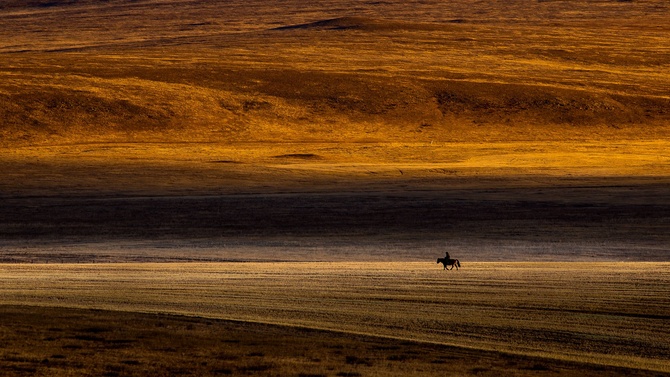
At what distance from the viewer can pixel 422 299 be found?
1324 centimetres

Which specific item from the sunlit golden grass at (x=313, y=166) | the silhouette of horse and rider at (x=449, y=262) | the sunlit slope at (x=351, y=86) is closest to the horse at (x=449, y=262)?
the silhouette of horse and rider at (x=449, y=262)

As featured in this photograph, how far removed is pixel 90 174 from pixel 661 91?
3051 cm

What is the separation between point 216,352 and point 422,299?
390 centimetres

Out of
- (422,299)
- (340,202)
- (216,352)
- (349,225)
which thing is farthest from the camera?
(340,202)

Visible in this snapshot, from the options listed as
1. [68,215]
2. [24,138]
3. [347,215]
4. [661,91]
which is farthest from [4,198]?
[661,91]

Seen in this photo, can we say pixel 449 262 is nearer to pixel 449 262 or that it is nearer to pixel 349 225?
pixel 449 262

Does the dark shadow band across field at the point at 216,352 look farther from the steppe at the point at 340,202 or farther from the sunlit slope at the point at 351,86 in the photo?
the sunlit slope at the point at 351,86

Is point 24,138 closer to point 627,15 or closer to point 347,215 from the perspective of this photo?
point 347,215

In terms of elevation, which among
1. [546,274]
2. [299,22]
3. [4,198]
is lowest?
[546,274]

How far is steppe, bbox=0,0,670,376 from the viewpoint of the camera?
10.6m

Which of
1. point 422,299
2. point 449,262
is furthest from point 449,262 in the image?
point 422,299

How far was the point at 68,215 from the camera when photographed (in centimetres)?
2544

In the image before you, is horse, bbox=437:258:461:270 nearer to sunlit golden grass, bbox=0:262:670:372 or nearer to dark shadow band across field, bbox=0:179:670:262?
Result: sunlit golden grass, bbox=0:262:670:372

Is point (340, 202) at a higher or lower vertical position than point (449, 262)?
higher
